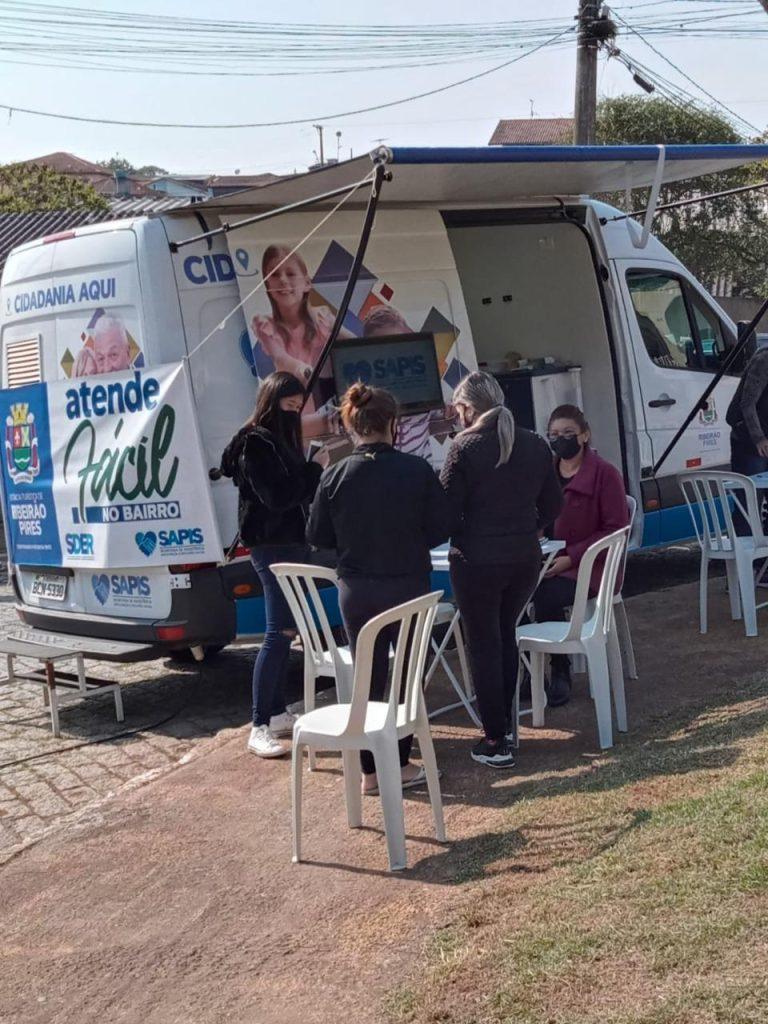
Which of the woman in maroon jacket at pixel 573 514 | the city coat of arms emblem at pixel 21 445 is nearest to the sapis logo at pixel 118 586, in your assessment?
the city coat of arms emblem at pixel 21 445

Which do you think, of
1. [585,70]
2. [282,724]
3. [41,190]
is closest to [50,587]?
[282,724]

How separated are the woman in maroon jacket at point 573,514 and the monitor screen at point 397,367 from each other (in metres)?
1.38

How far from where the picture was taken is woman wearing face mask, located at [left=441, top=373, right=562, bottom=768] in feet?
18.0

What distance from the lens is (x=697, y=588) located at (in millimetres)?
9039

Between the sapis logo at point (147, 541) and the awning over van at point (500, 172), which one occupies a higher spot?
the awning over van at point (500, 172)

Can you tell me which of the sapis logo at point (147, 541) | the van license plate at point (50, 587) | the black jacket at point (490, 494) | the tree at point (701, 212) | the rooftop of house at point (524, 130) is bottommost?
the van license plate at point (50, 587)

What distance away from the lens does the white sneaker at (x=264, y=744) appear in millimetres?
6163

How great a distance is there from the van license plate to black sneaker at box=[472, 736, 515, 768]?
2.89 meters

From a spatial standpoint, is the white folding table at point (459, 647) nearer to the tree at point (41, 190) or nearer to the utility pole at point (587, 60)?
the utility pole at point (587, 60)

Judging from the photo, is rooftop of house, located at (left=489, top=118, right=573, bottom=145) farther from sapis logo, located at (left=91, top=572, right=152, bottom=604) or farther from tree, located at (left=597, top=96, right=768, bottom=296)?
sapis logo, located at (left=91, top=572, right=152, bottom=604)

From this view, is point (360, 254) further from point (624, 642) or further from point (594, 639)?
point (624, 642)

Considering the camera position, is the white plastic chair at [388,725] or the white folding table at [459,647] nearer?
the white plastic chair at [388,725]

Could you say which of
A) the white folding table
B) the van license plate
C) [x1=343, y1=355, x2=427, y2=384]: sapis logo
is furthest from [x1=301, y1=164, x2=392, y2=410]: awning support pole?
the van license plate

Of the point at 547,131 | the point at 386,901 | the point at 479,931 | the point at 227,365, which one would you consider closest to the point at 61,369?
the point at 227,365
